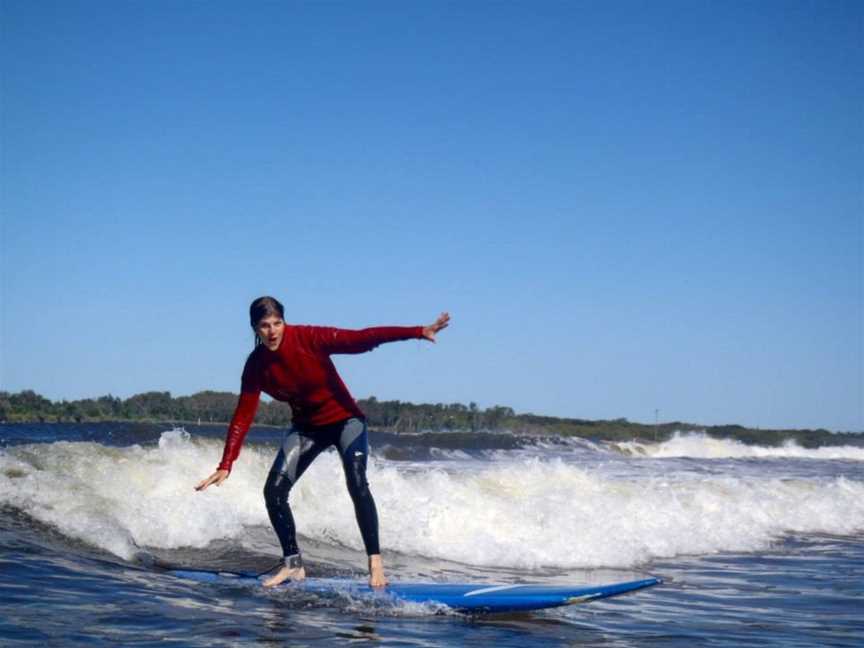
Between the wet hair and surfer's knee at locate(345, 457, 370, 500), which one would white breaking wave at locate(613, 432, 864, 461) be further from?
the wet hair

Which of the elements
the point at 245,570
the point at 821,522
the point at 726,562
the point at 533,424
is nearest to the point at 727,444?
the point at 533,424

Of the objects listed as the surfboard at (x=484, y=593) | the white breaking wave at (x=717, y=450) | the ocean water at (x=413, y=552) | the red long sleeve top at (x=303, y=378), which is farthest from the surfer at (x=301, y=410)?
the white breaking wave at (x=717, y=450)

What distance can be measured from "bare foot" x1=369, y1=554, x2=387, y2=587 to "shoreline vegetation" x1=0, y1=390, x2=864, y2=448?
70.1 ft

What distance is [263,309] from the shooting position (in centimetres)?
651

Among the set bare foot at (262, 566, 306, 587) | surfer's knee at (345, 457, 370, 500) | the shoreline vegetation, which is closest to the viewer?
surfer's knee at (345, 457, 370, 500)

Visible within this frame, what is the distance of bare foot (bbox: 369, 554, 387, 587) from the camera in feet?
21.5

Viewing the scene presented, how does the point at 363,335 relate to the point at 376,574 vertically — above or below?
above

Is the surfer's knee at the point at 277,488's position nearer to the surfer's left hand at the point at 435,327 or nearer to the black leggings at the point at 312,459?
the black leggings at the point at 312,459

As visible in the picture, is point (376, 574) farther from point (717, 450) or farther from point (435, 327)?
point (717, 450)

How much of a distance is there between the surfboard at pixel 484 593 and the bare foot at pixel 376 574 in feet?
0.14

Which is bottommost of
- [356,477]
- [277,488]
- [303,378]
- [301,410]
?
[277,488]

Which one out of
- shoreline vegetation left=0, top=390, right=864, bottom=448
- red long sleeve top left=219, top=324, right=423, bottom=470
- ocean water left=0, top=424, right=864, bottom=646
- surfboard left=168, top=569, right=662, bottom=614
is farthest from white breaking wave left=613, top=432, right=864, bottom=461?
red long sleeve top left=219, top=324, right=423, bottom=470

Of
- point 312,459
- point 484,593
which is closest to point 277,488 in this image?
point 312,459

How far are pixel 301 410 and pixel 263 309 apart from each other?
80 centimetres
